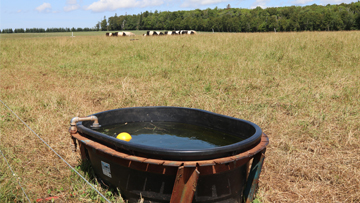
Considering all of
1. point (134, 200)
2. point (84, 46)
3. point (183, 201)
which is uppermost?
point (84, 46)

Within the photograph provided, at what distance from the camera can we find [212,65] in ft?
25.0

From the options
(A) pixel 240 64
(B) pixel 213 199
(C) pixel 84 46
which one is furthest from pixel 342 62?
(C) pixel 84 46

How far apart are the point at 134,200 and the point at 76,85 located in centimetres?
518

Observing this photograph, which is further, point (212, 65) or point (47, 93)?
point (212, 65)

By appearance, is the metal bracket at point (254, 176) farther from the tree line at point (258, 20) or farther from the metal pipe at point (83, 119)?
the tree line at point (258, 20)

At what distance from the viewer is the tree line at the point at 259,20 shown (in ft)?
133

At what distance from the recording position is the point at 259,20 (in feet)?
184

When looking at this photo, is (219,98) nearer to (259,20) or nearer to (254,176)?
(254,176)

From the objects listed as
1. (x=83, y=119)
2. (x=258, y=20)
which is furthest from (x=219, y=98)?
(x=258, y=20)

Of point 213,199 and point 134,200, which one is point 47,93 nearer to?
point 134,200

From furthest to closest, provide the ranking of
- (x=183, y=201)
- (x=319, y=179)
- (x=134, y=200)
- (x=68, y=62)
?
(x=68, y=62) → (x=319, y=179) → (x=134, y=200) → (x=183, y=201)

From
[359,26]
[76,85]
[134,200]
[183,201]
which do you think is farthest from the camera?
[359,26]

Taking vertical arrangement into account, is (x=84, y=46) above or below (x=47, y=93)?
above

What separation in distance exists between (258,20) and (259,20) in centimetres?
50
